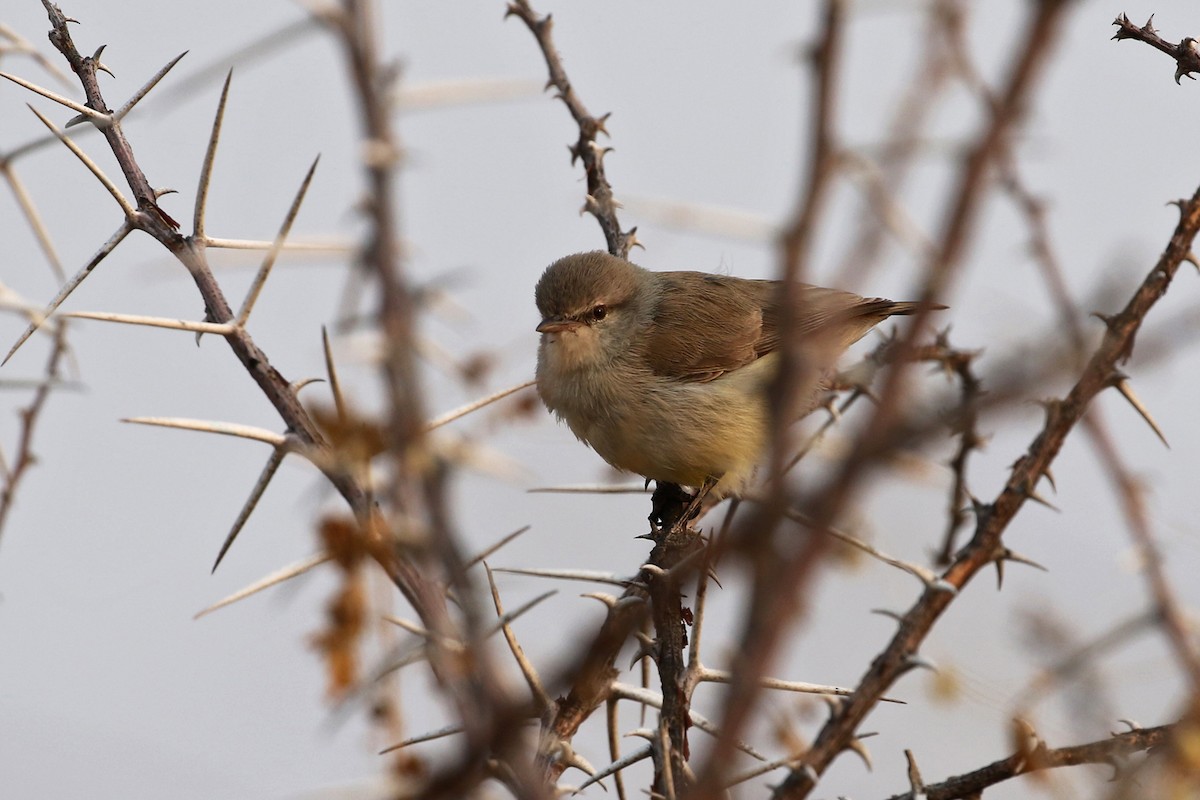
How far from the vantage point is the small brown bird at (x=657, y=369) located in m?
5.84

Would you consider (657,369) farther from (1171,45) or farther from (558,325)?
(1171,45)

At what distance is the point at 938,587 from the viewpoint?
2059mm

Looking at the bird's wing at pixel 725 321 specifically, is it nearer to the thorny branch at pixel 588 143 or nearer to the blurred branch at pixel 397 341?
the thorny branch at pixel 588 143

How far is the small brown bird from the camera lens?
5844 mm

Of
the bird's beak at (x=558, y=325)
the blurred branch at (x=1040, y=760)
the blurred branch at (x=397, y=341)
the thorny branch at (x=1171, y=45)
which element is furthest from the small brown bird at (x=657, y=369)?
the blurred branch at (x=397, y=341)

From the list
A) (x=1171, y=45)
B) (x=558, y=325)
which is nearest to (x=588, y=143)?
(x=558, y=325)

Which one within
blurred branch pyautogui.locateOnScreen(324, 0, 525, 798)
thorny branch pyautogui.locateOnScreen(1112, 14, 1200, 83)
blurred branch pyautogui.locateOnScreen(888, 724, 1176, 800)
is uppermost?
thorny branch pyautogui.locateOnScreen(1112, 14, 1200, 83)

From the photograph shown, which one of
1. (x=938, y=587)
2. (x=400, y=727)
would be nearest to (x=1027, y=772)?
(x=938, y=587)

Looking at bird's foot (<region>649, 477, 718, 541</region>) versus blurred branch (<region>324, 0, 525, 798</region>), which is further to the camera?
bird's foot (<region>649, 477, 718, 541</region>)

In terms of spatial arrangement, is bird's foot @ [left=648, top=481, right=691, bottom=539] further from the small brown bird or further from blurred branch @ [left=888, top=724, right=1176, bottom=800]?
blurred branch @ [left=888, top=724, right=1176, bottom=800]

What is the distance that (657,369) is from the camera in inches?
242

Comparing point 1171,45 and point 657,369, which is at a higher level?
point 657,369

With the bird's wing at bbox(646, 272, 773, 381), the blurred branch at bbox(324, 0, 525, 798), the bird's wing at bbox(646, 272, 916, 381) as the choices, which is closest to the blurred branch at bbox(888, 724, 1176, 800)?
the blurred branch at bbox(324, 0, 525, 798)

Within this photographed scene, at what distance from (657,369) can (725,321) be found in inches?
22.9
